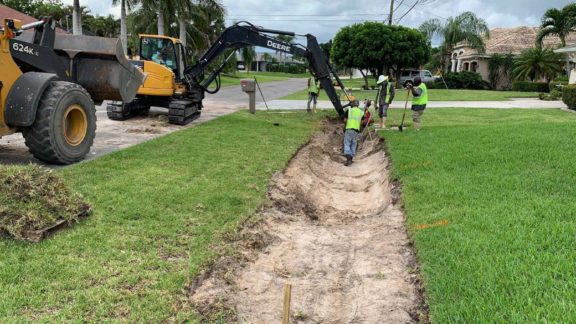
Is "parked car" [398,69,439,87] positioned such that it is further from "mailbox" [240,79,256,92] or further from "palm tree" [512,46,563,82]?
"mailbox" [240,79,256,92]

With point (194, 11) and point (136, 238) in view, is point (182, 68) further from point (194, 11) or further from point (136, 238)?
point (194, 11)

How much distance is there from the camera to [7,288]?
410 centimetres

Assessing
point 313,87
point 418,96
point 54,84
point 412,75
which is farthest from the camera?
point 412,75

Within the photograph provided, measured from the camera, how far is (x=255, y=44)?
15188 mm

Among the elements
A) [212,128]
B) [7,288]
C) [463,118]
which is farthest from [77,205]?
[463,118]

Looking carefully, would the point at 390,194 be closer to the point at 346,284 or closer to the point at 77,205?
the point at 346,284

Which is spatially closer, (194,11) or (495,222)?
(495,222)

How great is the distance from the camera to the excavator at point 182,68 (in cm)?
1509

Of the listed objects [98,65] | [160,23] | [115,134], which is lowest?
[115,134]

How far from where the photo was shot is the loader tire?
8.08m

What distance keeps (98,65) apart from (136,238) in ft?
18.3

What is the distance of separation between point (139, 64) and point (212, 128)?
302 centimetres

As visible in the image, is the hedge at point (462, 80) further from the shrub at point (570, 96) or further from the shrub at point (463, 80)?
the shrub at point (570, 96)

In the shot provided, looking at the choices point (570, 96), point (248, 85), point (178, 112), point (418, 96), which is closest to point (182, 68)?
point (178, 112)
